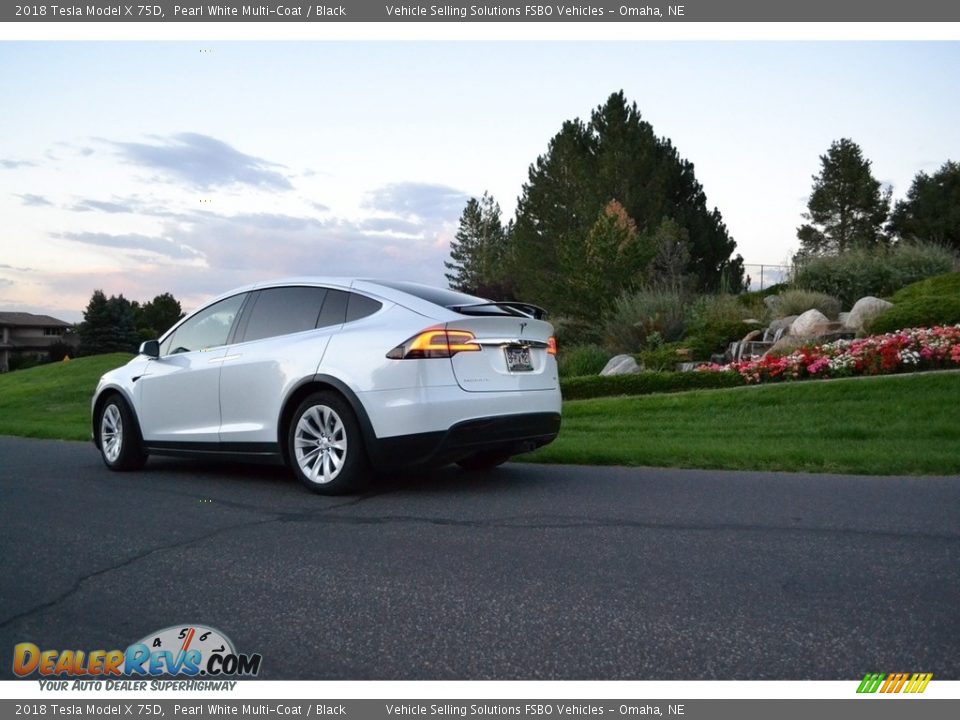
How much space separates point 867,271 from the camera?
22.6m

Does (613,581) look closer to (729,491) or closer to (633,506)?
(633,506)

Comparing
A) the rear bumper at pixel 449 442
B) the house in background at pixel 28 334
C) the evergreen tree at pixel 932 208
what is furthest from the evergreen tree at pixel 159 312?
the rear bumper at pixel 449 442

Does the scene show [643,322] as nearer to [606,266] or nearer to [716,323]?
[716,323]

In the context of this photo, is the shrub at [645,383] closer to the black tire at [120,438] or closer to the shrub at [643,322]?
the shrub at [643,322]

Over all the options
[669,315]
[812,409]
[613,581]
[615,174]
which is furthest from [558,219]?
[613,581]

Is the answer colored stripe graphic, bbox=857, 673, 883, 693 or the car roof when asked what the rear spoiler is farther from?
colored stripe graphic, bbox=857, 673, 883, 693

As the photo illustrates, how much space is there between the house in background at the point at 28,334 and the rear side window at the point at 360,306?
Result: 91104 mm

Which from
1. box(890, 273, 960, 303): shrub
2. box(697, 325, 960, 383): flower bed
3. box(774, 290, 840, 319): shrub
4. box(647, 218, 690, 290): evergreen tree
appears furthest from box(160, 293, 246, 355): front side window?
box(647, 218, 690, 290): evergreen tree

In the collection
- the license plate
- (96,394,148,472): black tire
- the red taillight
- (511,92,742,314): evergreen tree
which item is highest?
(511,92,742,314): evergreen tree

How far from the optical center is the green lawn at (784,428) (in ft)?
27.5

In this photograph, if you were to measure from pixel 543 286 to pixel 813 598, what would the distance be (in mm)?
37791

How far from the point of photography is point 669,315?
21.8 meters

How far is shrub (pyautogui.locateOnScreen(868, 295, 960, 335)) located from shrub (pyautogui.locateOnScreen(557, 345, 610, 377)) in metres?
6.03

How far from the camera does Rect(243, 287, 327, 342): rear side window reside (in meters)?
7.43
